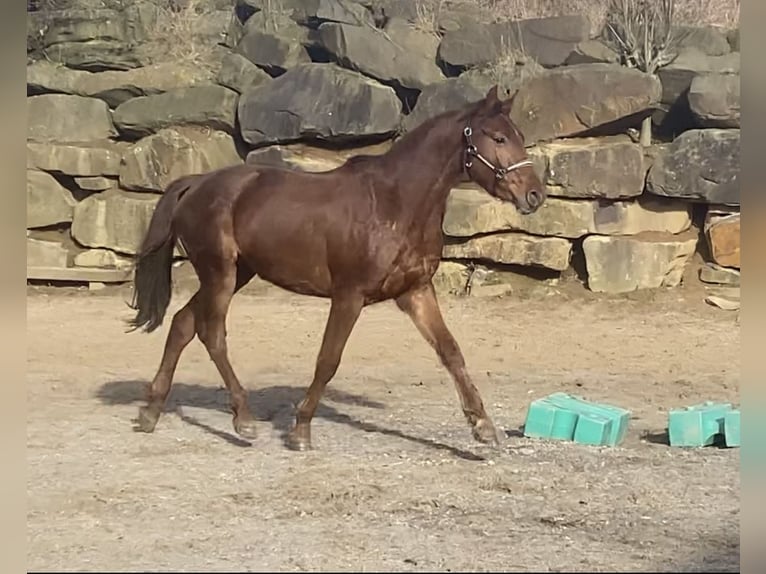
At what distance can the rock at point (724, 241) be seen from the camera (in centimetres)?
597

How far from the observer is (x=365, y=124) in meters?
6.35

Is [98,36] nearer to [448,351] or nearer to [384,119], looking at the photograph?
[384,119]

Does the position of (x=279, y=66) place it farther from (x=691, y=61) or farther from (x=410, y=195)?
(x=410, y=195)

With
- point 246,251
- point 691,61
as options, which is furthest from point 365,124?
point 246,251

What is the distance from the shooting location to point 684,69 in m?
6.44

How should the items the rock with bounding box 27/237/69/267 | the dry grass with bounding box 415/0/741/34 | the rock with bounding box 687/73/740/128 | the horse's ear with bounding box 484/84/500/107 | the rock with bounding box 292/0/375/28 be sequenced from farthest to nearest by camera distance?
the rock with bounding box 292/0/375/28, the rock with bounding box 27/237/69/267, the rock with bounding box 687/73/740/128, the dry grass with bounding box 415/0/741/34, the horse's ear with bounding box 484/84/500/107

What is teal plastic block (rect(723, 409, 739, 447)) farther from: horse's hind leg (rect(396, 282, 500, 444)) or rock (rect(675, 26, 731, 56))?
rock (rect(675, 26, 731, 56))

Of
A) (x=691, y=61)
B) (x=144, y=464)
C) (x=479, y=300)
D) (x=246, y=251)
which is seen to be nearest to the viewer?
(x=144, y=464)

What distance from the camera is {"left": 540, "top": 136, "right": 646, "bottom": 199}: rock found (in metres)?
6.18

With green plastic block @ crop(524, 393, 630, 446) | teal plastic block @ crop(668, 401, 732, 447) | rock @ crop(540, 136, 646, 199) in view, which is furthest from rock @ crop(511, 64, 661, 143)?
teal plastic block @ crop(668, 401, 732, 447)

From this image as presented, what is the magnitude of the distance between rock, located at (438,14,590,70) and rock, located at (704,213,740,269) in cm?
144

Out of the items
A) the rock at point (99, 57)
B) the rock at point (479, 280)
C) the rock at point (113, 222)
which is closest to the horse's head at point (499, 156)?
the rock at point (479, 280)

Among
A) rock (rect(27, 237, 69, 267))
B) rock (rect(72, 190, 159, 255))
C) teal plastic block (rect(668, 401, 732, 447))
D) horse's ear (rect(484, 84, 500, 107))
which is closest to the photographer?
horse's ear (rect(484, 84, 500, 107))
